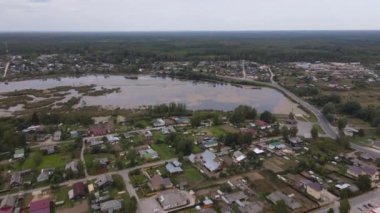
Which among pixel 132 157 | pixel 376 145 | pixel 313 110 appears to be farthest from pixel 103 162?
pixel 313 110

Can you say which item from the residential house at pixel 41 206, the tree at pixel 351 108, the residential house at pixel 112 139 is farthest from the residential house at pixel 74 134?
the tree at pixel 351 108

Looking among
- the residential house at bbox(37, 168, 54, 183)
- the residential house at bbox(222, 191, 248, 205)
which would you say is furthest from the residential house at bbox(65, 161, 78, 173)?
the residential house at bbox(222, 191, 248, 205)

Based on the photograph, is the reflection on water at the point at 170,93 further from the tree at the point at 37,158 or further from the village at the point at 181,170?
the tree at the point at 37,158

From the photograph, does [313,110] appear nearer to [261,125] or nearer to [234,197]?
[261,125]

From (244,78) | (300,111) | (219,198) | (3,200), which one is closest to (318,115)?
(300,111)

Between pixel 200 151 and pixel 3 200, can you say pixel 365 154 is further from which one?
pixel 3 200

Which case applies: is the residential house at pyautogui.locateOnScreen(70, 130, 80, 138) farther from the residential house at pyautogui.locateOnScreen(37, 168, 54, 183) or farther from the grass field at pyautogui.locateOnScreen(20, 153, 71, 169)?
the residential house at pyautogui.locateOnScreen(37, 168, 54, 183)
